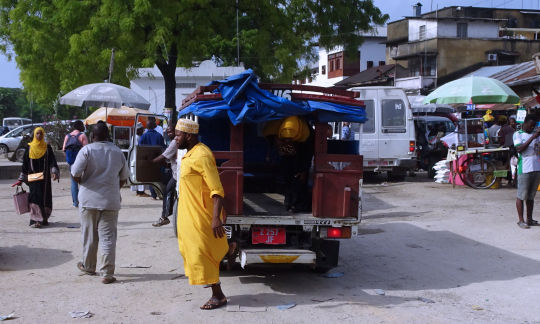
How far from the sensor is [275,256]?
241 inches

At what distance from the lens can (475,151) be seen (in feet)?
49.1

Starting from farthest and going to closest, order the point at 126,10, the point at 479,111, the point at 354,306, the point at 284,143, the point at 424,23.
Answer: the point at 424,23 < the point at 479,111 < the point at 126,10 < the point at 284,143 < the point at 354,306

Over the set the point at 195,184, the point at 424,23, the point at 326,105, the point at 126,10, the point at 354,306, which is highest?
the point at 424,23

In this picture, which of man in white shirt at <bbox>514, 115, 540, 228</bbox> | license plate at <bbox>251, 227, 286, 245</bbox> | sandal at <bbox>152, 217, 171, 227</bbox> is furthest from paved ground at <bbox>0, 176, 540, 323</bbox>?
man in white shirt at <bbox>514, 115, 540, 228</bbox>

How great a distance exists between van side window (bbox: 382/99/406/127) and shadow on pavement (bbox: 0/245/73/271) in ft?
35.6

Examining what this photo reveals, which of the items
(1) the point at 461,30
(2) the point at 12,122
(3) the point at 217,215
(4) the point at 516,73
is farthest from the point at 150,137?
(1) the point at 461,30

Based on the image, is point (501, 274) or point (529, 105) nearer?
point (501, 274)

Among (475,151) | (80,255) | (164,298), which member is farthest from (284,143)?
(475,151)

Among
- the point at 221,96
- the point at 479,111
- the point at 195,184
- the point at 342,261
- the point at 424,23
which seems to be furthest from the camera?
the point at 424,23

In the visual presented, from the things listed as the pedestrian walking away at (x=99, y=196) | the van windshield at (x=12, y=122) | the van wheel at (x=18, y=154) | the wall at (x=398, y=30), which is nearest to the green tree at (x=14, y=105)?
the van windshield at (x=12, y=122)

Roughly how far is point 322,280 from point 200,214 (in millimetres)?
2184

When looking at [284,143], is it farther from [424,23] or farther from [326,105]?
[424,23]

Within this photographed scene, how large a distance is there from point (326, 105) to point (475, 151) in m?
9.69

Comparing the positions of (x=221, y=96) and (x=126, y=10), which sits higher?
(x=126, y=10)
